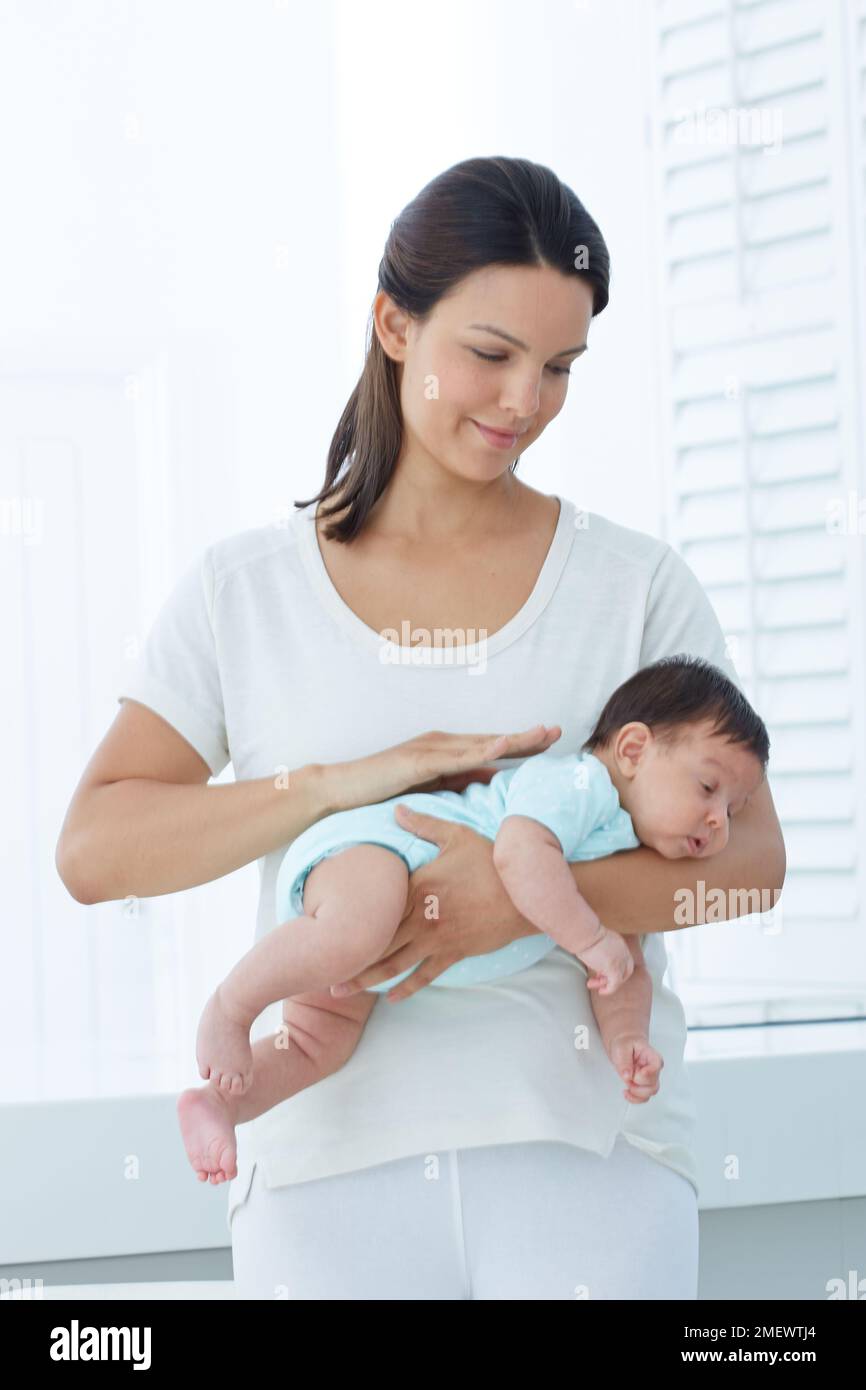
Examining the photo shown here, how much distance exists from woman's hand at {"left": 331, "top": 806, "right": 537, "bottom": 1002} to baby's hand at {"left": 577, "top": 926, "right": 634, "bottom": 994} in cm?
5

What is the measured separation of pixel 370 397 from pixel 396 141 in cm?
208

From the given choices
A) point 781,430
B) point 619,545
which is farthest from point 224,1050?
point 781,430

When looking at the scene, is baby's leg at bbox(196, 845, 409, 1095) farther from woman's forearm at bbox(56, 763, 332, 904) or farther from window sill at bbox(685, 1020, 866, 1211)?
window sill at bbox(685, 1020, 866, 1211)

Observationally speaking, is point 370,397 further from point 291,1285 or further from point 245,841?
point 291,1285

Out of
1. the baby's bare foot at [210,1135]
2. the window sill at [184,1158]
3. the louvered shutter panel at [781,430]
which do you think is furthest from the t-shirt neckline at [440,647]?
the louvered shutter panel at [781,430]

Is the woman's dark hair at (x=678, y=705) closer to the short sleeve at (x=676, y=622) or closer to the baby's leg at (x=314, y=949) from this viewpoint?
the short sleeve at (x=676, y=622)

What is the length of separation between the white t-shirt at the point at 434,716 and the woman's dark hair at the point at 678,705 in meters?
0.01

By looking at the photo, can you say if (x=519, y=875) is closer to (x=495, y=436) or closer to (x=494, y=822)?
(x=494, y=822)

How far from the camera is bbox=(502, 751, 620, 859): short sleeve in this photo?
1.08m

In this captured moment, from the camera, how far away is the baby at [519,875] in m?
1.02

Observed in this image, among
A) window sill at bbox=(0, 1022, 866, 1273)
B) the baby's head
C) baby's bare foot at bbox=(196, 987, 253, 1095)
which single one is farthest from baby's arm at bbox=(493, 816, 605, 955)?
window sill at bbox=(0, 1022, 866, 1273)

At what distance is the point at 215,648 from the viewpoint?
3.69 feet

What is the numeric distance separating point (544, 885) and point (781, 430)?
167cm

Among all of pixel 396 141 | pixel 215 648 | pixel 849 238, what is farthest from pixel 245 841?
pixel 396 141
